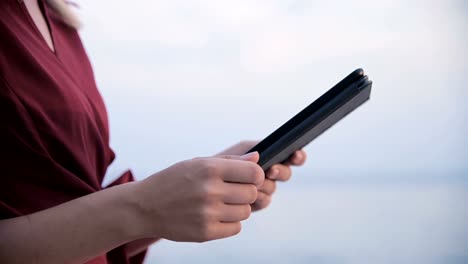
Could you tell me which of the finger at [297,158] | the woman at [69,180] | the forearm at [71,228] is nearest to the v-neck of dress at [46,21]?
the woman at [69,180]

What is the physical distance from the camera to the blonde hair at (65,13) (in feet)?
2.83

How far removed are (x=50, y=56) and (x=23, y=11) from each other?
66 millimetres

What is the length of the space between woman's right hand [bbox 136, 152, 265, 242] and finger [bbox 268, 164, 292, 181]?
0.82 ft

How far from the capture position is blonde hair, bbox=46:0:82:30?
2.83ft

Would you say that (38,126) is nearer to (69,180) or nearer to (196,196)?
(69,180)

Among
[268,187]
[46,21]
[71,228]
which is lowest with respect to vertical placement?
[71,228]

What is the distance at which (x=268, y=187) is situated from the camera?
82cm

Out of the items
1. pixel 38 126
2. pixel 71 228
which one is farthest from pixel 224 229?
pixel 38 126

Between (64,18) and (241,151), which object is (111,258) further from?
(64,18)

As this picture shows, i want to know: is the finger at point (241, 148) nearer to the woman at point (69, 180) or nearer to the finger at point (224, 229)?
the woman at point (69, 180)

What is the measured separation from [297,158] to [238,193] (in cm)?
29

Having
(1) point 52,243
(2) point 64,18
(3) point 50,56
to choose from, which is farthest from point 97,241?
(2) point 64,18

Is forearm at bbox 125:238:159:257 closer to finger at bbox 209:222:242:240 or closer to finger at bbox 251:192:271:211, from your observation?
finger at bbox 251:192:271:211

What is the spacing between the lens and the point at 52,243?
541 mm
